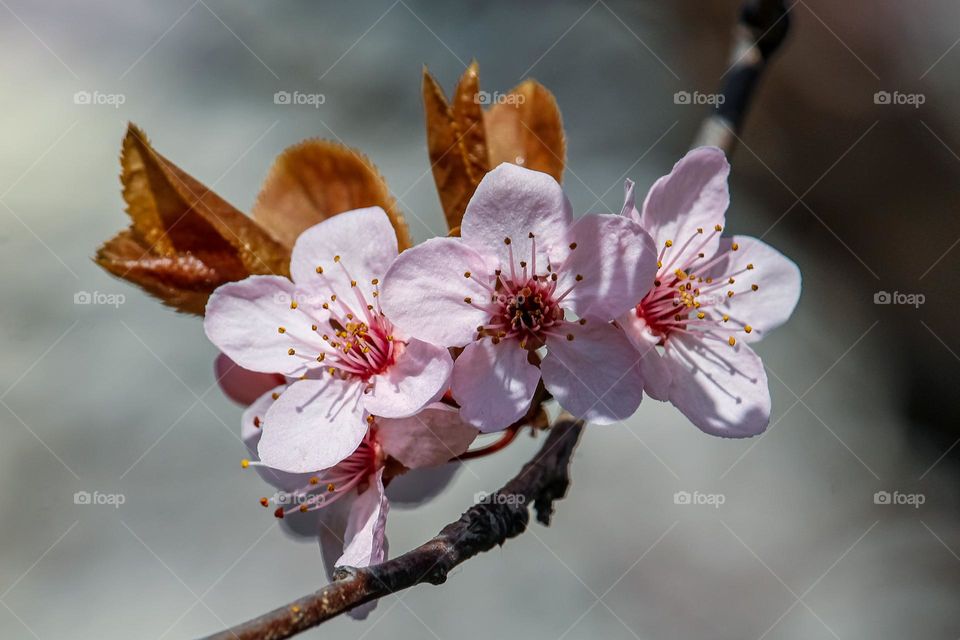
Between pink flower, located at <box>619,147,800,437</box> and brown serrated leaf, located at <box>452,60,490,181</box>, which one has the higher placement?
brown serrated leaf, located at <box>452,60,490,181</box>

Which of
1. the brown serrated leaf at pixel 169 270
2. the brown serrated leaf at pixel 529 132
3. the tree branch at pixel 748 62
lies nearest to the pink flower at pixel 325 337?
the brown serrated leaf at pixel 169 270

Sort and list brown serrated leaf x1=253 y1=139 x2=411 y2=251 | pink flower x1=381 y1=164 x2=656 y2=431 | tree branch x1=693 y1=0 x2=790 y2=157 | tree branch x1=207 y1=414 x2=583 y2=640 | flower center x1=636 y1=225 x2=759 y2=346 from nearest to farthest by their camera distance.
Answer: tree branch x1=207 y1=414 x2=583 y2=640, pink flower x1=381 y1=164 x2=656 y2=431, flower center x1=636 y1=225 x2=759 y2=346, brown serrated leaf x1=253 y1=139 x2=411 y2=251, tree branch x1=693 y1=0 x2=790 y2=157

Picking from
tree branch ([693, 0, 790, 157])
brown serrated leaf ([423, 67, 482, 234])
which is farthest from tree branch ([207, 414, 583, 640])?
tree branch ([693, 0, 790, 157])

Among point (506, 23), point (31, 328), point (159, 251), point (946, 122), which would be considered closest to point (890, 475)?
point (946, 122)

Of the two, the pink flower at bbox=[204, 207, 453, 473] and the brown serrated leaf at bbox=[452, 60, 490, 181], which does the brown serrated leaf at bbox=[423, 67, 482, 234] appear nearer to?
the brown serrated leaf at bbox=[452, 60, 490, 181]

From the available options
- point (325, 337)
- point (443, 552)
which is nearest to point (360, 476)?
point (325, 337)

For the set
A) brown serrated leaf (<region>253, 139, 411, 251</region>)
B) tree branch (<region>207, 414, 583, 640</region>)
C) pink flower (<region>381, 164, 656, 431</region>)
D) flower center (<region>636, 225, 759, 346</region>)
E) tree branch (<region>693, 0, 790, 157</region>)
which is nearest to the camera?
tree branch (<region>207, 414, 583, 640</region>)

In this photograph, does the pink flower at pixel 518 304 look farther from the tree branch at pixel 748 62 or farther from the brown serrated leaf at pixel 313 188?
the tree branch at pixel 748 62
